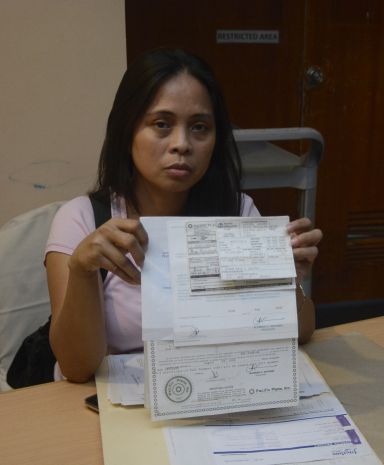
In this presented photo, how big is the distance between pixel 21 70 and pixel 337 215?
1743 millimetres

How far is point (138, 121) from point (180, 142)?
0.43 ft

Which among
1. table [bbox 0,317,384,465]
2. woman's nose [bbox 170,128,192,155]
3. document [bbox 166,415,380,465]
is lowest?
table [bbox 0,317,384,465]

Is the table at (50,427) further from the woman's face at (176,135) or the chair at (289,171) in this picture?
the chair at (289,171)

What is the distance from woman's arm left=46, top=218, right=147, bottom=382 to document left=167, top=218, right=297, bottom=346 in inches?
2.3

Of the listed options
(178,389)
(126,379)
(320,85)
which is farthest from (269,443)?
(320,85)

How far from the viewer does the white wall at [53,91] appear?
179 centimetres

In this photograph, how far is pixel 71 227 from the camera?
44.1 inches

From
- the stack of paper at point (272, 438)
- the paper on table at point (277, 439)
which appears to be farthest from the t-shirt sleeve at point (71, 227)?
the paper on table at point (277, 439)

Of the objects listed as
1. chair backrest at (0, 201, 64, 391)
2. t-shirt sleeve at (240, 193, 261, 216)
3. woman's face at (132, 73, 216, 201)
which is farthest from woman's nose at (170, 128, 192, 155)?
chair backrest at (0, 201, 64, 391)

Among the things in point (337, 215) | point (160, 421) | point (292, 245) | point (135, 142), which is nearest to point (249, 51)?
point (337, 215)

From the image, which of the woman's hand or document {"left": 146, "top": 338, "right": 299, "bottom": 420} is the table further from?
the woman's hand

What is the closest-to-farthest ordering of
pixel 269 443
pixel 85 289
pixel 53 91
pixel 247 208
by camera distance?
pixel 269 443, pixel 85 289, pixel 247 208, pixel 53 91

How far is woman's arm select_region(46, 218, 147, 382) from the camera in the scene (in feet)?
2.72

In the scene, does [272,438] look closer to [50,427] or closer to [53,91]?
[50,427]
